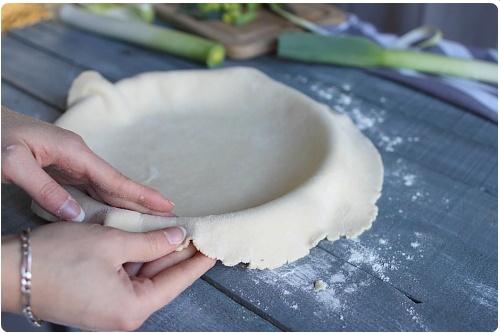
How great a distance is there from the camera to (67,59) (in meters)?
1.47

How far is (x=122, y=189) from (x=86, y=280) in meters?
0.18

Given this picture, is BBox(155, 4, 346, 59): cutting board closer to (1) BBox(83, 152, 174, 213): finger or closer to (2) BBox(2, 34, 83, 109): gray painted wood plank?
(2) BBox(2, 34, 83, 109): gray painted wood plank

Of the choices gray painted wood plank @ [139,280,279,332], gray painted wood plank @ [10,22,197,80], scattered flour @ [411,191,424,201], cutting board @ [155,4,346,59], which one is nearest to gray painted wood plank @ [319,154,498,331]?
scattered flour @ [411,191,424,201]

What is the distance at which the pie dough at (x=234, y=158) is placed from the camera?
2.84 feet

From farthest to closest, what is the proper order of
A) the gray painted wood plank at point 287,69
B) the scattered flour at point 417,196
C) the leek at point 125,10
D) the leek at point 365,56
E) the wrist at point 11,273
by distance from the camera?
the leek at point 125,10 → the leek at point 365,56 → the gray painted wood plank at point 287,69 → the scattered flour at point 417,196 → the wrist at point 11,273

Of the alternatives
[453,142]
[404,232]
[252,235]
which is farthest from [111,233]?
[453,142]

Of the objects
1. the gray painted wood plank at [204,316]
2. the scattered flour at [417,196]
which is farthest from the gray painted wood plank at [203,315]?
the scattered flour at [417,196]

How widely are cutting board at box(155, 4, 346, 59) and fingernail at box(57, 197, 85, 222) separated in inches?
29.7

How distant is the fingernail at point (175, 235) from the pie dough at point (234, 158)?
0.02 meters

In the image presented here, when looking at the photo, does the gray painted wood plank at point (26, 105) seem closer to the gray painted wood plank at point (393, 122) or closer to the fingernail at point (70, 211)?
the gray painted wood plank at point (393, 122)

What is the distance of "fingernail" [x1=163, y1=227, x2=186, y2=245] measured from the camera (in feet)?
2.67

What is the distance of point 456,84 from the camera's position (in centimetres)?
138

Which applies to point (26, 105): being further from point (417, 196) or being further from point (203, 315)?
point (417, 196)

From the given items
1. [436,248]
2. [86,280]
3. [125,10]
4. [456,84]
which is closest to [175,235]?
[86,280]
